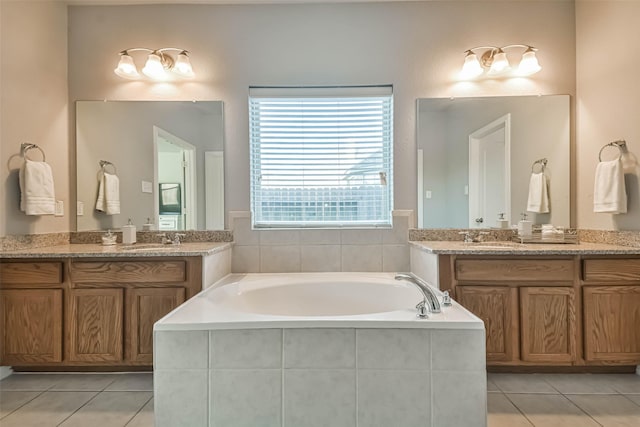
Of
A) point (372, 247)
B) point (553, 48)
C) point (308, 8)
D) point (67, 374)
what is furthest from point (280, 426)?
point (553, 48)

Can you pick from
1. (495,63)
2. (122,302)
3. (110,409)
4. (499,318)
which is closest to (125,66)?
(122,302)

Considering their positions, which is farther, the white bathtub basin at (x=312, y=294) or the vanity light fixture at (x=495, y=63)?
the vanity light fixture at (x=495, y=63)

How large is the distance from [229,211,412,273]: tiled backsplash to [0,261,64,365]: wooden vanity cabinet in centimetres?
109

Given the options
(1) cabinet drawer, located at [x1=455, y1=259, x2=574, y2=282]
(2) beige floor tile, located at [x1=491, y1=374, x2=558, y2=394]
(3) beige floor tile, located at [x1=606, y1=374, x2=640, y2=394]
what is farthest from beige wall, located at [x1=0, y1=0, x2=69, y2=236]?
(3) beige floor tile, located at [x1=606, y1=374, x2=640, y2=394]

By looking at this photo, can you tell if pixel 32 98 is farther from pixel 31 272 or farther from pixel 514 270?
pixel 514 270

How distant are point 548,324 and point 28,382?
10.0ft

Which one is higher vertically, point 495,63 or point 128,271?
point 495,63

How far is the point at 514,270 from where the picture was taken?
205cm

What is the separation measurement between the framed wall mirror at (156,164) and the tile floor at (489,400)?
1.06 meters

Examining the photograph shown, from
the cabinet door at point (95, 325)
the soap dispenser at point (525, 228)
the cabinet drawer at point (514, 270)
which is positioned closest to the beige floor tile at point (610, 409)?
the cabinet drawer at point (514, 270)

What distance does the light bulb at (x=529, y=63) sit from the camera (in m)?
2.46

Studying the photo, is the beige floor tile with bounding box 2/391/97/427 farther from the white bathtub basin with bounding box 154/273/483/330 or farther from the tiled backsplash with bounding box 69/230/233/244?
the tiled backsplash with bounding box 69/230/233/244

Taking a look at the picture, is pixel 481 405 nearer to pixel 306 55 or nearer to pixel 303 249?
pixel 303 249

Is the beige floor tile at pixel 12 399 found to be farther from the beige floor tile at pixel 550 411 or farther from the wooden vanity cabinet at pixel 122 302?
the beige floor tile at pixel 550 411
